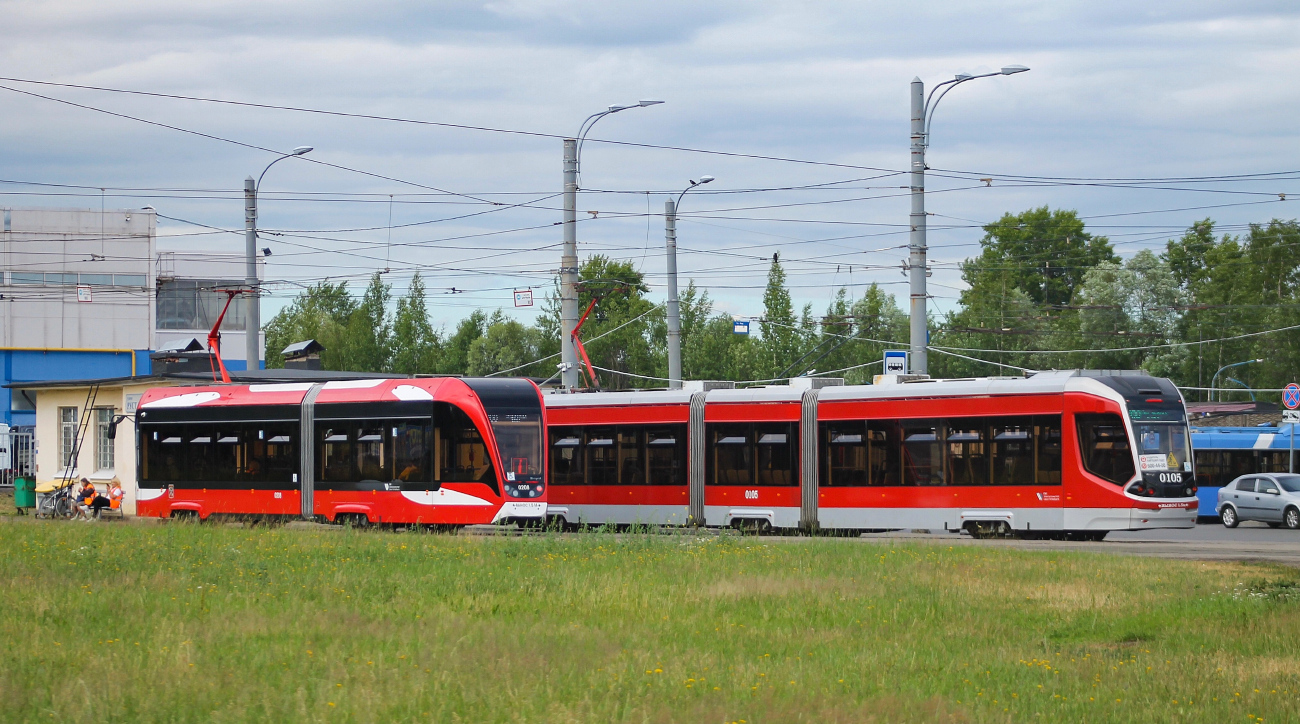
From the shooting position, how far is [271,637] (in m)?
10.9

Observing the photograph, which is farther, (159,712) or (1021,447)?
(1021,447)

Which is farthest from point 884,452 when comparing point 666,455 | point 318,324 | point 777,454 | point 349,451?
point 318,324

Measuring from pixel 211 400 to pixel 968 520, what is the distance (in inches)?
609

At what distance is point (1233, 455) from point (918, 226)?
56.1 ft

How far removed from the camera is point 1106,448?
81.0ft

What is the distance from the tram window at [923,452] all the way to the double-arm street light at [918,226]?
1.09 metres

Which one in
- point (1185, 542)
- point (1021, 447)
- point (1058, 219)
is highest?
point (1058, 219)

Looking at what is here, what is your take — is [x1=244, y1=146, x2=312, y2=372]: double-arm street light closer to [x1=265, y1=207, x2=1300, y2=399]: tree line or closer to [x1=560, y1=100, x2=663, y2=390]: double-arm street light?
[x1=560, y1=100, x2=663, y2=390]: double-arm street light

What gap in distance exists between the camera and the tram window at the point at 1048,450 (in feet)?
82.1

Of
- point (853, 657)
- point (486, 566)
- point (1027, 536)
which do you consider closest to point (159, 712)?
point (853, 657)

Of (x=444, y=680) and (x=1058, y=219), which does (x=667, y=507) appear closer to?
(x=444, y=680)

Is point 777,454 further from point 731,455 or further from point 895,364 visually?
point 895,364

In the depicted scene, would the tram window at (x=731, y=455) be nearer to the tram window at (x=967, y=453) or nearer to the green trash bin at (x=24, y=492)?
the tram window at (x=967, y=453)

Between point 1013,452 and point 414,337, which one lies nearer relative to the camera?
point 1013,452
